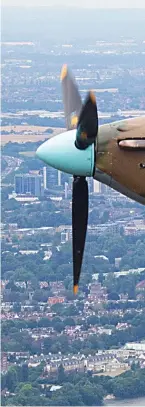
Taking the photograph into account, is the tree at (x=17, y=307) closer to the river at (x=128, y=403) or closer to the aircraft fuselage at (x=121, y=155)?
the river at (x=128, y=403)

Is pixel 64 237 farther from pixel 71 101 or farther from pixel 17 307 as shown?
pixel 71 101

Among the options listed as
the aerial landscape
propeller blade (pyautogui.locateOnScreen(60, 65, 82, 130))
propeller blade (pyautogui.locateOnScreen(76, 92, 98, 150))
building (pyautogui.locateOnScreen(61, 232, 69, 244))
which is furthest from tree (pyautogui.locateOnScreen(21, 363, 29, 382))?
propeller blade (pyautogui.locateOnScreen(76, 92, 98, 150))

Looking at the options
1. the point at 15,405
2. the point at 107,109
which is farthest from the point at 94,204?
the point at 15,405

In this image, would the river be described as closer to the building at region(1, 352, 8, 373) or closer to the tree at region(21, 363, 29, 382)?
the tree at region(21, 363, 29, 382)

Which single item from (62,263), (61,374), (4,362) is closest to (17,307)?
(62,263)

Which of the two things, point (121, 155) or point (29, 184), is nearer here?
point (121, 155)
